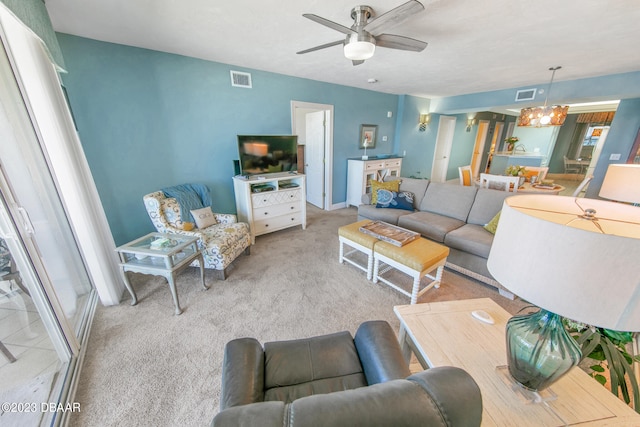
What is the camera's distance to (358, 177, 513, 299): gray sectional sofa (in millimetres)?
2279

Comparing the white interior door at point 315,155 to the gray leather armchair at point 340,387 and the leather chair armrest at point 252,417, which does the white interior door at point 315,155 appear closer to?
the gray leather armchair at point 340,387

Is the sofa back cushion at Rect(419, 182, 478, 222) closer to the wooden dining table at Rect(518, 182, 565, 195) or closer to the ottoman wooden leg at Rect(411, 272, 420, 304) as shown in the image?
the wooden dining table at Rect(518, 182, 565, 195)

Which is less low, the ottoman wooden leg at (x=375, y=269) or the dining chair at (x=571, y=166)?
the dining chair at (x=571, y=166)

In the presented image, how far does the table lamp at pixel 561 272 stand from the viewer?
0.50 meters

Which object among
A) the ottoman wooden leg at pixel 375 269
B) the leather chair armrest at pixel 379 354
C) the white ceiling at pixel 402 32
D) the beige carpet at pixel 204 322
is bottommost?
the beige carpet at pixel 204 322

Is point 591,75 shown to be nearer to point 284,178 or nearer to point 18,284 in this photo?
point 284,178

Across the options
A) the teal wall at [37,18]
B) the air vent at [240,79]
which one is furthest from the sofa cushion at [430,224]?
the teal wall at [37,18]

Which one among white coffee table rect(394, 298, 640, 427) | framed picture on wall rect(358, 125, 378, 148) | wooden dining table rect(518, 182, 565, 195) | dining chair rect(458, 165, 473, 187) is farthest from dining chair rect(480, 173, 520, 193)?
white coffee table rect(394, 298, 640, 427)

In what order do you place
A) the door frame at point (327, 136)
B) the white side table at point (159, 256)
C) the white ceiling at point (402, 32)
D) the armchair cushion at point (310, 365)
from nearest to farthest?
the armchair cushion at point (310, 365)
the white ceiling at point (402, 32)
the white side table at point (159, 256)
the door frame at point (327, 136)

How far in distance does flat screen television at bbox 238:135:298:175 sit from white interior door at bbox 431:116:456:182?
458 cm

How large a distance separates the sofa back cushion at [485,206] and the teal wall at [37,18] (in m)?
3.77

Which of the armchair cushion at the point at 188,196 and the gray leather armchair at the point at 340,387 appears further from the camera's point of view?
the armchair cushion at the point at 188,196

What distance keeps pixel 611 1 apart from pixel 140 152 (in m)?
4.23

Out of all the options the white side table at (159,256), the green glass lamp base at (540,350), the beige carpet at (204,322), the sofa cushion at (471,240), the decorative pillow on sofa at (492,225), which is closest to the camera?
the green glass lamp base at (540,350)
